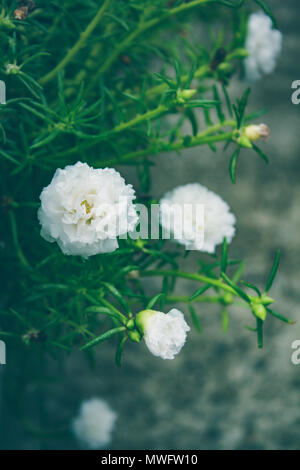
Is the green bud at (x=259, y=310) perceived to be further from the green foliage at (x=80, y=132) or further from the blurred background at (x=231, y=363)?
the blurred background at (x=231, y=363)

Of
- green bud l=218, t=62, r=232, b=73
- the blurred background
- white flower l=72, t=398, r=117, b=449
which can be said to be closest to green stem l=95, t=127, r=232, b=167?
green bud l=218, t=62, r=232, b=73

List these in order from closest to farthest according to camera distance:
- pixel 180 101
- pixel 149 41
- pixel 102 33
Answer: pixel 180 101, pixel 102 33, pixel 149 41

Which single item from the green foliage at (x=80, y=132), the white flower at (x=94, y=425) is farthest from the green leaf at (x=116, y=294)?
the white flower at (x=94, y=425)

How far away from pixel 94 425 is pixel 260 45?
0.90m

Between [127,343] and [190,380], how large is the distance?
198 mm

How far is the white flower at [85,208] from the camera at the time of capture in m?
0.59

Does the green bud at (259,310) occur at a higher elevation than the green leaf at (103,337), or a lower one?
higher

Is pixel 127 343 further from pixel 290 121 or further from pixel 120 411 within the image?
pixel 290 121

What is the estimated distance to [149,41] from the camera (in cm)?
99

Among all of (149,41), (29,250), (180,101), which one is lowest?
(29,250)

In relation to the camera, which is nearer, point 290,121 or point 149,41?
point 149,41
